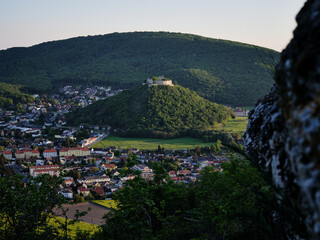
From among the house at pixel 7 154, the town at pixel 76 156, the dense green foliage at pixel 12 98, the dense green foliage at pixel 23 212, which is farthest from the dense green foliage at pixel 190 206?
the dense green foliage at pixel 12 98

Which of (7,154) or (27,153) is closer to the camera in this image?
(7,154)

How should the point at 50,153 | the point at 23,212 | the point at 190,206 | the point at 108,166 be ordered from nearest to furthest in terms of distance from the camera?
the point at 23,212 → the point at 190,206 → the point at 108,166 → the point at 50,153

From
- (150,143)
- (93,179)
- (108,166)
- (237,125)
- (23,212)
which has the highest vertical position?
(23,212)

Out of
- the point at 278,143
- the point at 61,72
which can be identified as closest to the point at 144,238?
the point at 278,143

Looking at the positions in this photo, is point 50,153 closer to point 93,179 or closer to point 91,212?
point 93,179

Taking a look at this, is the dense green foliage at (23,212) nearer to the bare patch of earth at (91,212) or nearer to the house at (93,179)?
the bare patch of earth at (91,212)

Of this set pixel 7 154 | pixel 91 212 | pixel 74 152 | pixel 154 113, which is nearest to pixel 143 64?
pixel 154 113

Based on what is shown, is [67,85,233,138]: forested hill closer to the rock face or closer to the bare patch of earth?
the bare patch of earth
